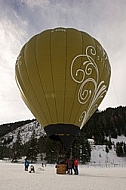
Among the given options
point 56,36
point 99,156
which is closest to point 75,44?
point 56,36

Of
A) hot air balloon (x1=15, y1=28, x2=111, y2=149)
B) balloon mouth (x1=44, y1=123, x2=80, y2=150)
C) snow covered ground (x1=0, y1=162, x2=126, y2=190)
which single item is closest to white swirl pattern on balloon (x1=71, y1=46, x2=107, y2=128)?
hot air balloon (x1=15, y1=28, x2=111, y2=149)

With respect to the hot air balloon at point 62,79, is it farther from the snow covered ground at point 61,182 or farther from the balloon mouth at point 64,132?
the snow covered ground at point 61,182

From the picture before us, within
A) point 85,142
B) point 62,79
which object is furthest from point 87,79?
point 85,142

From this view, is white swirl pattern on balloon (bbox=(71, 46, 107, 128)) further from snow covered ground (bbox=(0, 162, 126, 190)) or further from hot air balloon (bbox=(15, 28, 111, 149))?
snow covered ground (bbox=(0, 162, 126, 190))

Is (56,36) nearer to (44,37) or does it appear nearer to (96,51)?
(44,37)

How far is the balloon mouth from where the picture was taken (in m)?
16.8

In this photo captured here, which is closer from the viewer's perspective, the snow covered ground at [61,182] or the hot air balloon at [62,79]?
the snow covered ground at [61,182]

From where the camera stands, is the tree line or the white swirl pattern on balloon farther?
the tree line

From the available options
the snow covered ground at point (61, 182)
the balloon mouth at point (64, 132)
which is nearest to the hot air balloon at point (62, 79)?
the balloon mouth at point (64, 132)

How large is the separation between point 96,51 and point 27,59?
5.09m

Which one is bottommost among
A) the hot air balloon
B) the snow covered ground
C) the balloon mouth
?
the snow covered ground

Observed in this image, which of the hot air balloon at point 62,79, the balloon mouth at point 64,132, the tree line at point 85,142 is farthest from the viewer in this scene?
the tree line at point 85,142

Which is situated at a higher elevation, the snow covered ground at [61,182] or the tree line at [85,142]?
the tree line at [85,142]

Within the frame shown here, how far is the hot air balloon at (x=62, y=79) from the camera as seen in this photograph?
1711 centimetres
